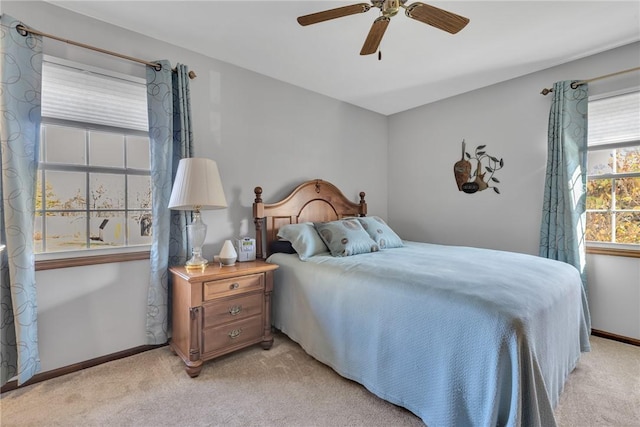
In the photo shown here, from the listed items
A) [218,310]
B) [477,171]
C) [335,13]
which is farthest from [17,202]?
[477,171]

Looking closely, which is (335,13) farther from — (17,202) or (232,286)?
(17,202)

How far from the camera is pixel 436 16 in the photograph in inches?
64.2

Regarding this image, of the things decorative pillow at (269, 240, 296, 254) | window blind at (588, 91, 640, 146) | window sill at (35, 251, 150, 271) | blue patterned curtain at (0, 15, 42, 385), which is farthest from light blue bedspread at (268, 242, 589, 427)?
blue patterned curtain at (0, 15, 42, 385)

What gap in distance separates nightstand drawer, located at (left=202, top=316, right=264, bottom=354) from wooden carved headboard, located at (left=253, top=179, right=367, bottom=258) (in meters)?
0.74

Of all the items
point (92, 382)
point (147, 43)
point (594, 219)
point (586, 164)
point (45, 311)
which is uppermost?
point (147, 43)

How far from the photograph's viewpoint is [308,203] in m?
3.31

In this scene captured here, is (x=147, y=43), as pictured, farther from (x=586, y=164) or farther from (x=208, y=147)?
(x=586, y=164)

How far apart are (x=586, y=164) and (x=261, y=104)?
312 cm

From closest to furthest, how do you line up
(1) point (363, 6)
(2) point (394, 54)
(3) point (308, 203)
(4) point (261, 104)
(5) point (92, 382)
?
(1) point (363, 6) → (5) point (92, 382) → (2) point (394, 54) → (4) point (261, 104) → (3) point (308, 203)

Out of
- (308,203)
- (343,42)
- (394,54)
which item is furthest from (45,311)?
(394,54)

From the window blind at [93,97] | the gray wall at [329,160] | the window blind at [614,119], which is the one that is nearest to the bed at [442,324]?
the gray wall at [329,160]

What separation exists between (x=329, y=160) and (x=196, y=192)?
1.93m

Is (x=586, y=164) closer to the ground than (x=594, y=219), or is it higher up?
higher up

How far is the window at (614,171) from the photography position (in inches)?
101
